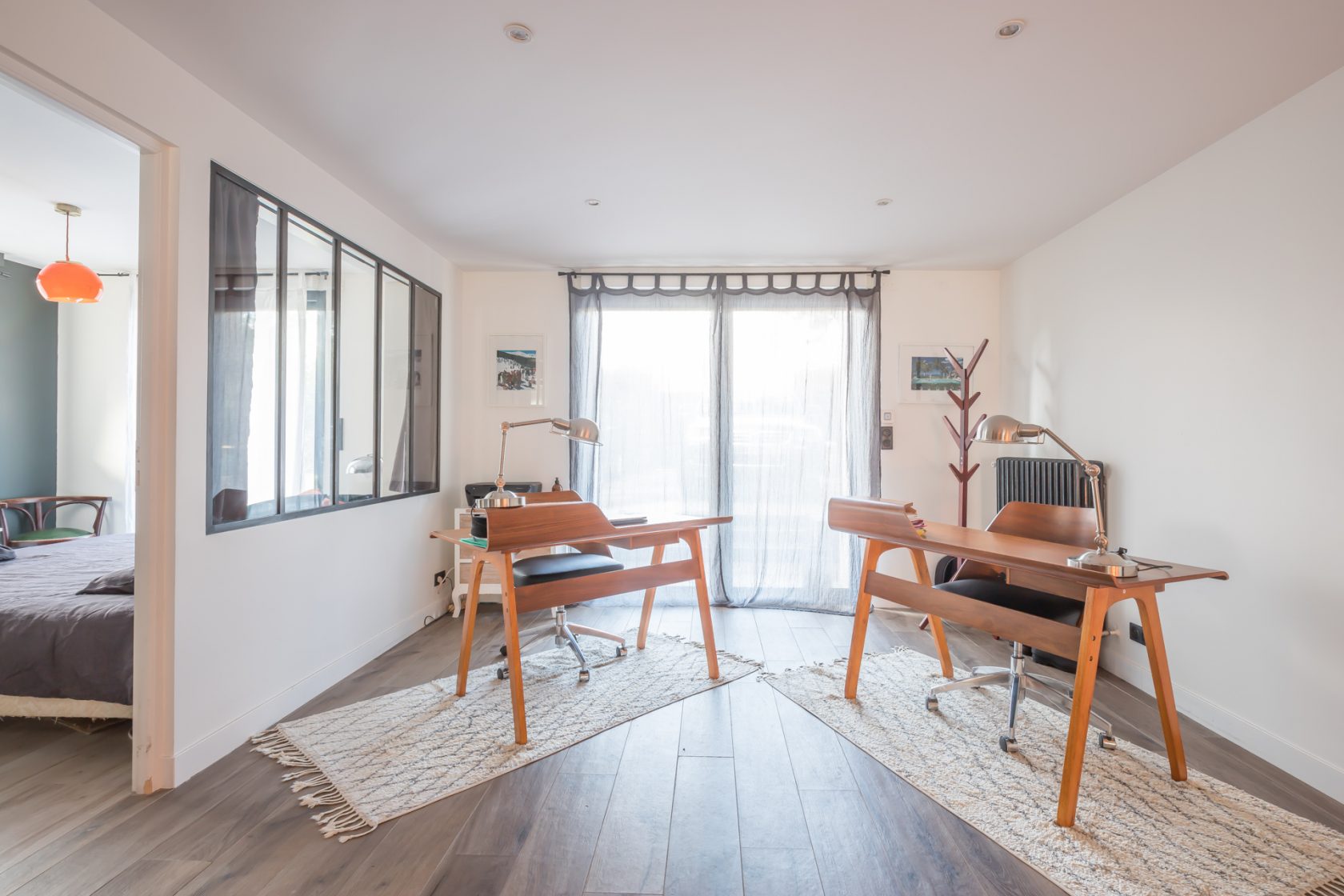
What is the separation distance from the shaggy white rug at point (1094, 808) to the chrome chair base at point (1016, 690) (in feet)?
0.14

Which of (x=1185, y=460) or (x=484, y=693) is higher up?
(x=1185, y=460)

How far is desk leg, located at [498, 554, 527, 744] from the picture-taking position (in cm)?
234

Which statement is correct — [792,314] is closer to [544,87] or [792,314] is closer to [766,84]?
[766,84]

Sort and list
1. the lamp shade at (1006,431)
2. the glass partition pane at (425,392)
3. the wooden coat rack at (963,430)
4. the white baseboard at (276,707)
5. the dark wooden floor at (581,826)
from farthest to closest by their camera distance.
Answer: the wooden coat rack at (963,430) → the glass partition pane at (425,392) → the lamp shade at (1006,431) → the white baseboard at (276,707) → the dark wooden floor at (581,826)

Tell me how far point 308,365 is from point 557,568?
1.46 m

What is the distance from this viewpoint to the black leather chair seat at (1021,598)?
2.29 metres

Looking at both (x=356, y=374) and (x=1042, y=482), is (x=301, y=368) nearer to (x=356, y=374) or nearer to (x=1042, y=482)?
(x=356, y=374)

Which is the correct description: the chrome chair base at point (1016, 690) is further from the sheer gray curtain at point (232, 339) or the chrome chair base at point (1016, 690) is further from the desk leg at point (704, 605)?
the sheer gray curtain at point (232, 339)

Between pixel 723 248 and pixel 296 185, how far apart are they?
7.77ft

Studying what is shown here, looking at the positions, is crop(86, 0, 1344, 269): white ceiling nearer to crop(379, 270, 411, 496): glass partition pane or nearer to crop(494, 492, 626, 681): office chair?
crop(379, 270, 411, 496): glass partition pane

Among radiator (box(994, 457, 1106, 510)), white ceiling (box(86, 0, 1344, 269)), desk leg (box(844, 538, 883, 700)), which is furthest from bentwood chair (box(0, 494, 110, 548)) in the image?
radiator (box(994, 457, 1106, 510))

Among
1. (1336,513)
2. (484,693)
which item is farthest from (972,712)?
(484,693)

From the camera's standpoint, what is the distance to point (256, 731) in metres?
2.42

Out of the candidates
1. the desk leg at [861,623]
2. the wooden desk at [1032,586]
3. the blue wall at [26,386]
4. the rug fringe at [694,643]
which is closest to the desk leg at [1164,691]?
the wooden desk at [1032,586]
